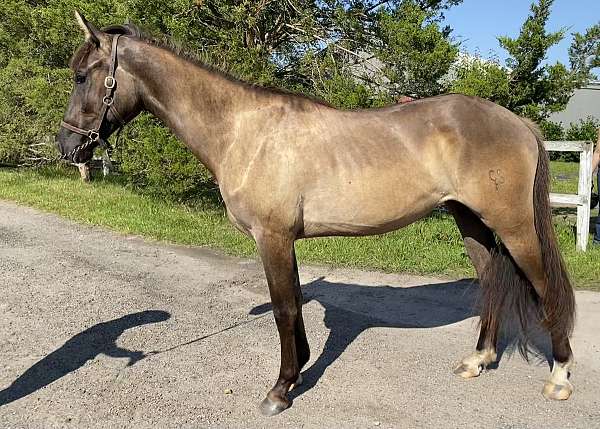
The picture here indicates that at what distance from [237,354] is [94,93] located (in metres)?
2.13

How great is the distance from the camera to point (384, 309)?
5121mm

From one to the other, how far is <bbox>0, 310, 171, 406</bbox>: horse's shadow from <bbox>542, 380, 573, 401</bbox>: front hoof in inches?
112

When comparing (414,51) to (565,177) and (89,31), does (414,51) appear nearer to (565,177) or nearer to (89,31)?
(89,31)

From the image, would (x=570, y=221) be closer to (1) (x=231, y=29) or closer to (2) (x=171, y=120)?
(1) (x=231, y=29)

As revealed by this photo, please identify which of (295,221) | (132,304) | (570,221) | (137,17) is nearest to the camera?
(295,221)

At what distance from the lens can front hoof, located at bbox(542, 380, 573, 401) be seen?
11.2ft

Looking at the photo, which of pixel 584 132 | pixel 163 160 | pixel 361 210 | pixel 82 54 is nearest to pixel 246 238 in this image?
pixel 163 160

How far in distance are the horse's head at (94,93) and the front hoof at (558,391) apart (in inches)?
128

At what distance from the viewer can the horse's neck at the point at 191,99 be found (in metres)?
3.37

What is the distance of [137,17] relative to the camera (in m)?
8.16

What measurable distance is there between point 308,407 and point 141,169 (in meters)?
6.85

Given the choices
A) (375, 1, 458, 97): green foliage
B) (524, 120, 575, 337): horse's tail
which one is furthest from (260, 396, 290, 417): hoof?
(375, 1, 458, 97): green foliage

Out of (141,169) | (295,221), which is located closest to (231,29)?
(141,169)

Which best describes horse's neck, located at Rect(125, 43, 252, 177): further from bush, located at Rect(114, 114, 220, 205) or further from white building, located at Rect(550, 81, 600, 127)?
white building, located at Rect(550, 81, 600, 127)
